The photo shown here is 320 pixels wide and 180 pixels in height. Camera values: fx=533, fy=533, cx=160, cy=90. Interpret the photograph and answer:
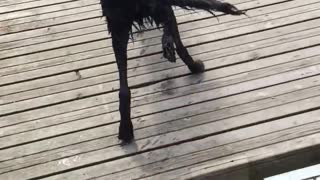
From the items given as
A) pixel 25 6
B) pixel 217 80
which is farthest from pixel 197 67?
pixel 25 6

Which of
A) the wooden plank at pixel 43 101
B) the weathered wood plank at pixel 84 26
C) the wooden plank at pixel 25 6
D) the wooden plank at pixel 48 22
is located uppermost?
the wooden plank at pixel 25 6

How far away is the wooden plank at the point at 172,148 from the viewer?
6.86 feet

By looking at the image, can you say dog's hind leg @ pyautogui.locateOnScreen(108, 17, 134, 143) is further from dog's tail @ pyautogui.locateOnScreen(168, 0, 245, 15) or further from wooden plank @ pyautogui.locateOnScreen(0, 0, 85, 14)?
wooden plank @ pyautogui.locateOnScreen(0, 0, 85, 14)

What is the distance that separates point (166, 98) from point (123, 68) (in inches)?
13.1

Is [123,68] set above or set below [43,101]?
above

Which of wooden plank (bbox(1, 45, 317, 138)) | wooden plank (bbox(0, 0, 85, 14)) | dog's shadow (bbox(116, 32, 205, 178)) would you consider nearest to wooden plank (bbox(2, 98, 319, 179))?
dog's shadow (bbox(116, 32, 205, 178))

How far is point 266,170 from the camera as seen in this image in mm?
2080

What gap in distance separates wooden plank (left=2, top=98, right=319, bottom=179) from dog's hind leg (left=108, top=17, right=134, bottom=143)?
0.07 m

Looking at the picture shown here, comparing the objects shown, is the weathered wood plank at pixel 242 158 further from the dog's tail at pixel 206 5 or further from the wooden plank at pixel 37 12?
the wooden plank at pixel 37 12

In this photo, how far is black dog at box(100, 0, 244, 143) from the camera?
6.30 ft

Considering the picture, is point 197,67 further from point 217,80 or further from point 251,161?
point 251,161

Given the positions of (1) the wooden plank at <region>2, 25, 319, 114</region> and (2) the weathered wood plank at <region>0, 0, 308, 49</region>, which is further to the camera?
(2) the weathered wood plank at <region>0, 0, 308, 49</region>

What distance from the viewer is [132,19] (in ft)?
6.48

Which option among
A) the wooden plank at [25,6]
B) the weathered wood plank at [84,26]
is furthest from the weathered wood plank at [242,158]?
the wooden plank at [25,6]
